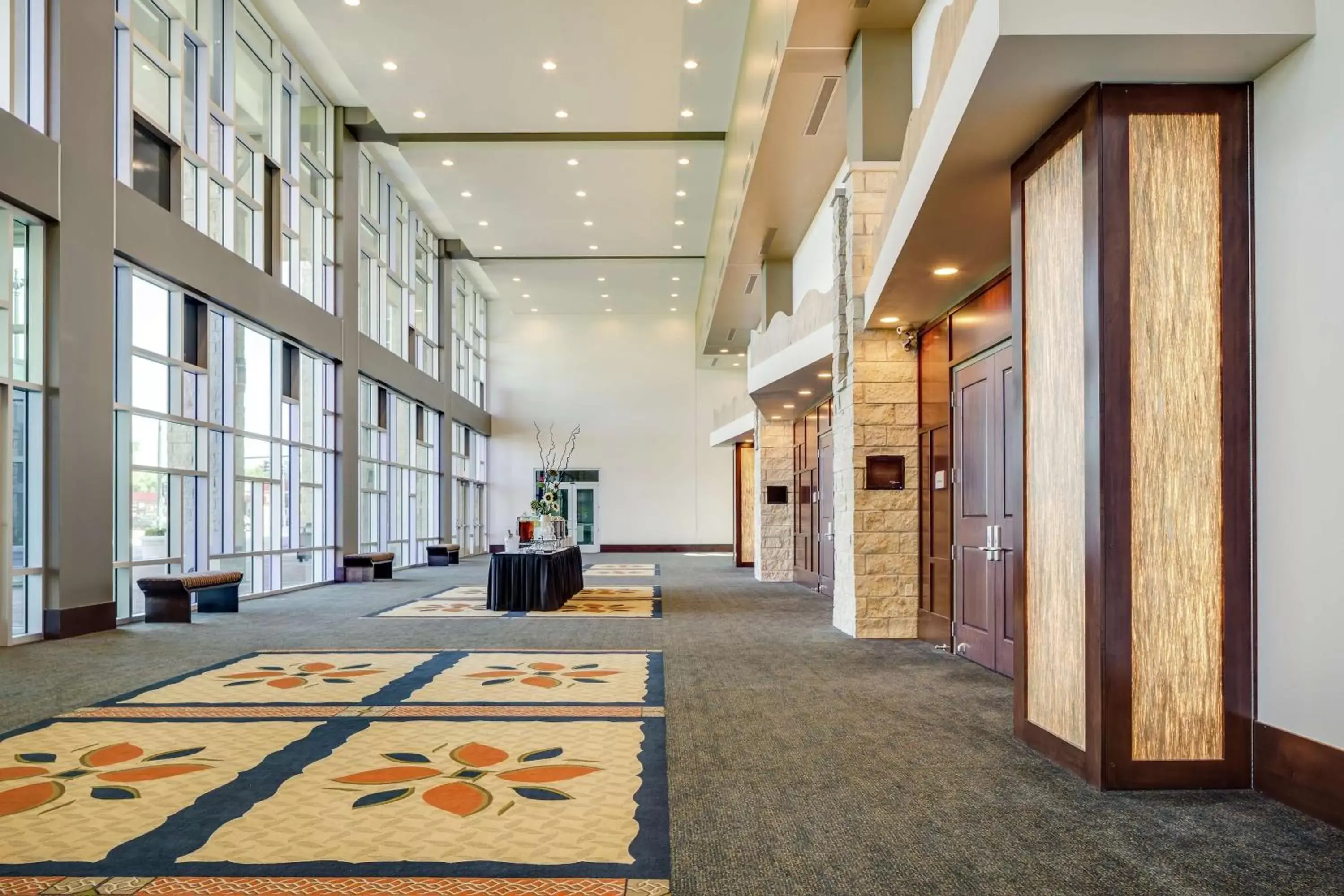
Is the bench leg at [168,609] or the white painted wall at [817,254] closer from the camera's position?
the bench leg at [168,609]

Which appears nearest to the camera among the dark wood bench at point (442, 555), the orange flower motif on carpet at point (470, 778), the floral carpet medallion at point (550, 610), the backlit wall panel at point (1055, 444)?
the orange flower motif on carpet at point (470, 778)

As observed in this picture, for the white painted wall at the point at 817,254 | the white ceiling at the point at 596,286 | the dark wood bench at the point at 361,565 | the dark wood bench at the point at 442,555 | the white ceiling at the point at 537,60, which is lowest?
the dark wood bench at the point at 442,555

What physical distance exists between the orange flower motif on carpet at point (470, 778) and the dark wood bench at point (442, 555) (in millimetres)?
15683

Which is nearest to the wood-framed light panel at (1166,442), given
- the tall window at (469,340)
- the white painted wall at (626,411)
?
the tall window at (469,340)

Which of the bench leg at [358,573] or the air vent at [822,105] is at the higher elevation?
the air vent at [822,105]

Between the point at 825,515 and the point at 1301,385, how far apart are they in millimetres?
8998

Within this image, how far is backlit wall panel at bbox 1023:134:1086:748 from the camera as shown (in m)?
3.82

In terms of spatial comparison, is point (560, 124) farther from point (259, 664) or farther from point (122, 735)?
point (122, 735)

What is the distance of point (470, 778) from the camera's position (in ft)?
12.0

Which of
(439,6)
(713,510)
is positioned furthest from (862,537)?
(713,510)

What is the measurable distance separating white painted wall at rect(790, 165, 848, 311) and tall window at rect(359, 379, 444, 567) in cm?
732

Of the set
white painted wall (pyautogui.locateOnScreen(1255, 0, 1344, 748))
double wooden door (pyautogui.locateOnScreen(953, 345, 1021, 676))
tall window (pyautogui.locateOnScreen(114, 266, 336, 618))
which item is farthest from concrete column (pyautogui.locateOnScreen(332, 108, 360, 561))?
white painted wall (pyautogui.locateOnScreen(1255, 0, 1344, 748))

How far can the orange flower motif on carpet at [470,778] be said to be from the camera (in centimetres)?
337

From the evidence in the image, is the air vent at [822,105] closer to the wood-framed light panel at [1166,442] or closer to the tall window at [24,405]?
the wood-framed light panel at [1166,442]
